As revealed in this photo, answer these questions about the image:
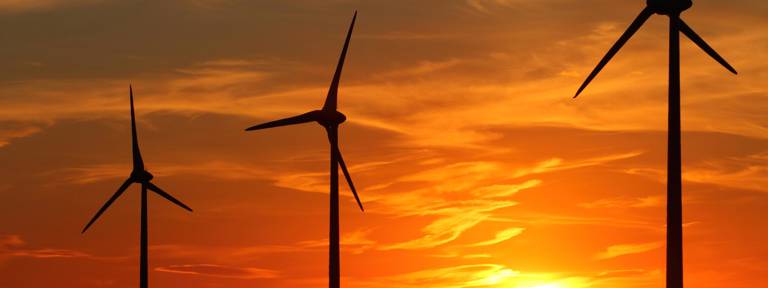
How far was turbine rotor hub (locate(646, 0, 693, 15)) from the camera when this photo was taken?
84062 mm

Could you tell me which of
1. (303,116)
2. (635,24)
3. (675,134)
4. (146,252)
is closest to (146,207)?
(146,252)

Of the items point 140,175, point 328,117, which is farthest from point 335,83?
point 140,175

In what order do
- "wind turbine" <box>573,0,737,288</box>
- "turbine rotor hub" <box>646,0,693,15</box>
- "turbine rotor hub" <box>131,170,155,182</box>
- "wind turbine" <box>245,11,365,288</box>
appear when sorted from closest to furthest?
1. "wind turbine" <box>573,0,737,288</box>
2. "turbine rotor hub" <box>646,0,693,15</box>
3. "wind turbine" <box>245,11,365,288</box>
4. "turbine rotor hub" <box>131,170,155,182</box>

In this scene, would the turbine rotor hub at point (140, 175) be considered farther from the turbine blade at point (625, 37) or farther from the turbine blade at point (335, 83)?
the turbine blade at point (625, 37)

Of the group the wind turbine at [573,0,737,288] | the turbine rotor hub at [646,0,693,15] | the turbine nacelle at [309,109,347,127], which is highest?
the turbine rotor hub at [646,0,693,15]

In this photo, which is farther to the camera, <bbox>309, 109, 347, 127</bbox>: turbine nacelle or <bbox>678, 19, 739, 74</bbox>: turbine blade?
<bbox>309, 109, 347, 127</bbox>: turbine nacelle

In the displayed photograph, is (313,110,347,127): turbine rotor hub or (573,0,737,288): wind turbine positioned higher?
(313,110,347,127): turbine rotor hub

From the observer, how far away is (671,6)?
8419cm

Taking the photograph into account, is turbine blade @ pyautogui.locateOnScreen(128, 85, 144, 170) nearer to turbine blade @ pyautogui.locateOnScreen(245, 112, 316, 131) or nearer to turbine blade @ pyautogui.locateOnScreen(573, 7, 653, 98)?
turbine blade @ pyautogui.locateOnScreen(245, 112, 316, 131)

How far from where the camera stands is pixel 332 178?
4469 inches

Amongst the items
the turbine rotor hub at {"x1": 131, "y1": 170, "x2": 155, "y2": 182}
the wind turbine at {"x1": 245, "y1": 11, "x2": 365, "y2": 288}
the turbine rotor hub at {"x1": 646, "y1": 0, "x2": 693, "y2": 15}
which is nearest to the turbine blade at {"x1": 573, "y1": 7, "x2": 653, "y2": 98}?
the turbine rotor hub at {"x1": 646, "y1": 0, "x2": 693, "y2": 15}

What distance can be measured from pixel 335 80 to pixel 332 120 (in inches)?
135

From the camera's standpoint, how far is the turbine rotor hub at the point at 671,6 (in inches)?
3310

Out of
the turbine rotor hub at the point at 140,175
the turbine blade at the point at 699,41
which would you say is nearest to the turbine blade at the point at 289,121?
the turbine rotor hub at the point at 140,175
